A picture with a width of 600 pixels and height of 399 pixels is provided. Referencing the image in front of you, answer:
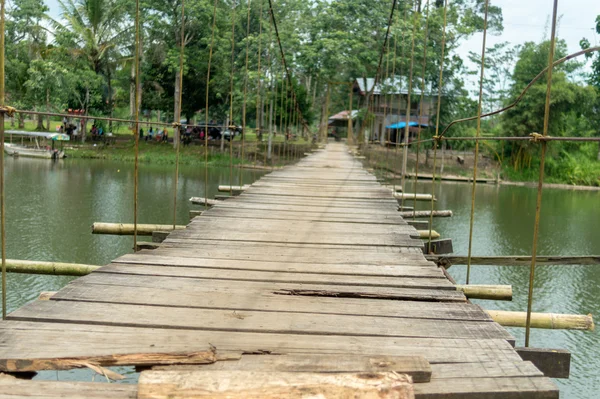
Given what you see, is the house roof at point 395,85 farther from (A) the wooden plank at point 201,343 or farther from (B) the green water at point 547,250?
(A) the wooden plank at point 201,343

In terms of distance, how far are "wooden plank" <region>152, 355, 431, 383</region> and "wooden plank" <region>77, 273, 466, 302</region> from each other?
0.58m

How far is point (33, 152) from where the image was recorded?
17969mm

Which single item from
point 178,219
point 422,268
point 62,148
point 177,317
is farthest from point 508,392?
point 62,148

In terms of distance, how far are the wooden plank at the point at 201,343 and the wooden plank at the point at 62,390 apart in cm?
11

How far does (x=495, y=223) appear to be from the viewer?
414 inches

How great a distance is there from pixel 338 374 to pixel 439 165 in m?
19.2

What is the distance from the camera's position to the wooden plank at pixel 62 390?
3.77 ft

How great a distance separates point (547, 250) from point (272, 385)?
7763 mm

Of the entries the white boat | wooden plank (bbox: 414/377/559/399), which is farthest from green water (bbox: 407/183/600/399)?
the white boat

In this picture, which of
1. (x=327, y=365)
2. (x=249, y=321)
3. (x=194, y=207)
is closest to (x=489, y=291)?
(x=249, y=321)

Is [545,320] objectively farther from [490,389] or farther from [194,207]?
[194,207]

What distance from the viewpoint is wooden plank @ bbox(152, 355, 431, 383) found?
1260mm

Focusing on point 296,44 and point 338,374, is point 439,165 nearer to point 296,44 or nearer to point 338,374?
point 296,44

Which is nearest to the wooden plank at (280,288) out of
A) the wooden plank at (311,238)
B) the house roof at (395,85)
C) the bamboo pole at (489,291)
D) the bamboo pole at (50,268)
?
the wooden plank at (311,238)
